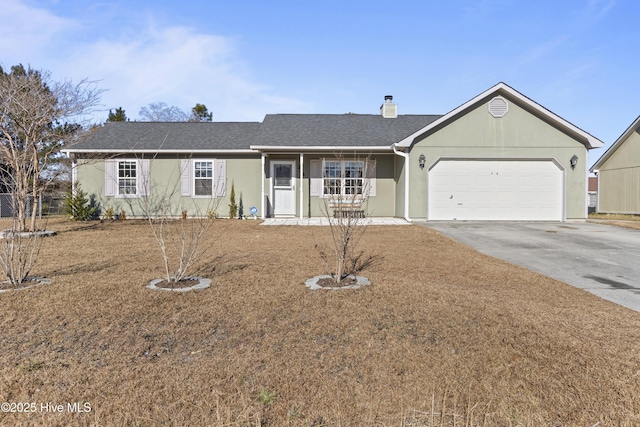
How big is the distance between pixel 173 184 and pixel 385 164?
27.2 feet

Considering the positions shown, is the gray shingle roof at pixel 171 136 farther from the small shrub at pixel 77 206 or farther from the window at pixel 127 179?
the small shrub at pixel 77 206

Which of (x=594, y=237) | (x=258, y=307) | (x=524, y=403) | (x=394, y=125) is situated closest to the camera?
(x=524, y=403)

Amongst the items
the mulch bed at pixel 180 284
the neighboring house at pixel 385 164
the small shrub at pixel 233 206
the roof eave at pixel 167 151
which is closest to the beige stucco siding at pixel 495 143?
the neighboring house at pixel 385 164

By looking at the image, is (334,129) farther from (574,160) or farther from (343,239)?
(343,239)

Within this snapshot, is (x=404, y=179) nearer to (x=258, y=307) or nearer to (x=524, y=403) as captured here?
(x=258, y=307)

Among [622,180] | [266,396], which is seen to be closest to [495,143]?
[622,180]

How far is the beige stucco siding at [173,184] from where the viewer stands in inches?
568

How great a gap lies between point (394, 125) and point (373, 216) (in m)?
4.35

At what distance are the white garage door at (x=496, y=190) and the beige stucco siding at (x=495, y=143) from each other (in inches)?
11.4

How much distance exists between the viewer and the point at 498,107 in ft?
42.3

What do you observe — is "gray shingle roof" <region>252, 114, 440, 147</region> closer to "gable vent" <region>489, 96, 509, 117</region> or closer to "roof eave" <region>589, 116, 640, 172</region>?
"gable vent" <region>489, 96, 509, 117</region>

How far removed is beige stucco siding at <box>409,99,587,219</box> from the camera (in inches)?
510

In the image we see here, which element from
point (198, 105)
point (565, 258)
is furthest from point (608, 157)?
point (198, 105)

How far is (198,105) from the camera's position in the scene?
34.4 m
